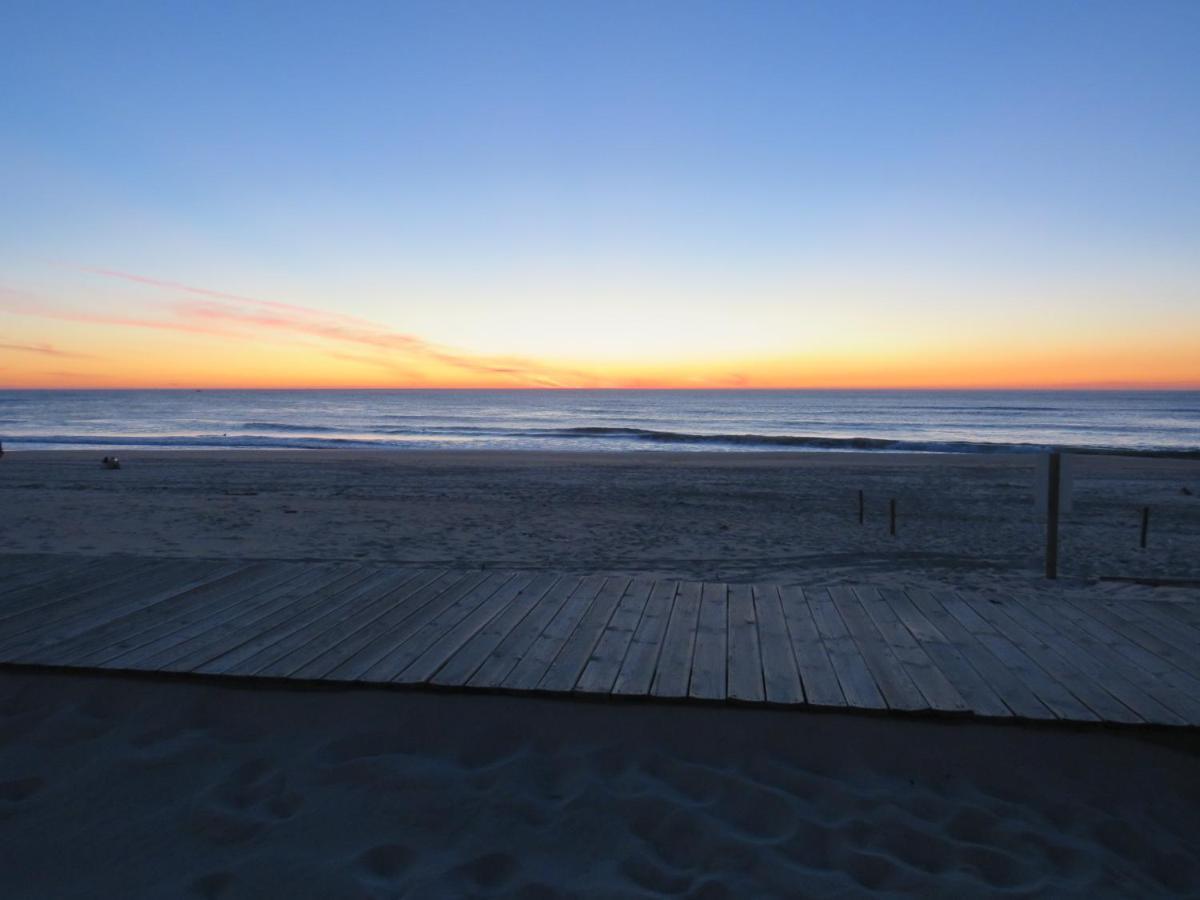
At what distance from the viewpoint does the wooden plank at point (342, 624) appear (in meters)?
3.81

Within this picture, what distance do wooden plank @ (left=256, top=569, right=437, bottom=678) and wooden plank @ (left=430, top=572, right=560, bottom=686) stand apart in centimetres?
78

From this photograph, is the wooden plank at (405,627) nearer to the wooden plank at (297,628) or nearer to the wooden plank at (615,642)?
the wooden plank at (297,628)

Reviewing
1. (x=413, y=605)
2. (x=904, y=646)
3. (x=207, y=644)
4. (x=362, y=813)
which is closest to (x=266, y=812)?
(x=362, y=813)

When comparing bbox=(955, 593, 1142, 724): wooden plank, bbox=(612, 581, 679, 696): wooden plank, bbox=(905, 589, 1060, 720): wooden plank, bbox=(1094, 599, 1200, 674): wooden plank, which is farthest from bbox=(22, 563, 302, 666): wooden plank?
bbox=(1094, 599, 1200, 674): wooden plank

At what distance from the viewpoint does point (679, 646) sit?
4141 mm

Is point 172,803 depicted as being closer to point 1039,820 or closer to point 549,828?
point 549,828

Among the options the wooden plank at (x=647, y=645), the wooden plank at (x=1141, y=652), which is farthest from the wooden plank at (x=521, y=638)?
the wooden plank at (x=1141, y=652)

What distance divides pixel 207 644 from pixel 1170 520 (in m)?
14.5

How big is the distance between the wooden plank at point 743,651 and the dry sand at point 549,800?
0.12 m

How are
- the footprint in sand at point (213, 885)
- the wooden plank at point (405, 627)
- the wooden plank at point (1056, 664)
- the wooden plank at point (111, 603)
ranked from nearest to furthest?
the footprint in sand at point (213, 885), the wooden plank at point (1056, 664), the wooden plank at point (405, 627), the wooden plank at point (111, 603)

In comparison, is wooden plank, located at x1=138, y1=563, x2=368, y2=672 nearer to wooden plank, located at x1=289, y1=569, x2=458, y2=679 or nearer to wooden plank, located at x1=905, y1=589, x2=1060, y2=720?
wooden plank, located at x1=289, y1=569, x2=458, y2=679

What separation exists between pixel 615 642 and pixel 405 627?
1.36 meters

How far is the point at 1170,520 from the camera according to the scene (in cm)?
1216

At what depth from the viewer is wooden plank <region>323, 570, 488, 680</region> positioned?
3.76m
